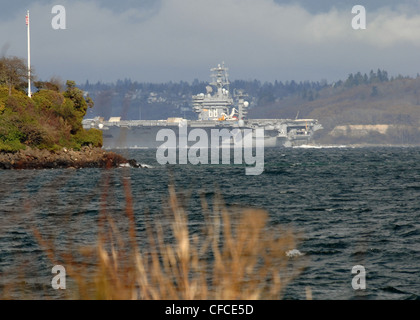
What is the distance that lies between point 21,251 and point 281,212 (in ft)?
51.5

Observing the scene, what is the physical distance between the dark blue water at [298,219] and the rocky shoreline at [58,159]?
1087cm

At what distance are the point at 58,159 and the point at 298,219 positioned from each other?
4812cm

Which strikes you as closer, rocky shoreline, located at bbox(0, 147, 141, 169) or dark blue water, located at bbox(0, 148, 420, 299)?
dark blue water, located at bbox(0, 148, 420, 299)

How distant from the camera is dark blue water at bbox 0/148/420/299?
1833 cm

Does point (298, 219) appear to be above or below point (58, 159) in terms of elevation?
below

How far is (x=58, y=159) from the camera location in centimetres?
7456

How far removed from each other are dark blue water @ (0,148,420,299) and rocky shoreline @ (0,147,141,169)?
1087cm

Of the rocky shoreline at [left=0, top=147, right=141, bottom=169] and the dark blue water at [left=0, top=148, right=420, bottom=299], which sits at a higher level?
the rocky shoreline at [left=0, top=147, right=141, bottom=169]

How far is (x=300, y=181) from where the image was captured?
6012 centimetres

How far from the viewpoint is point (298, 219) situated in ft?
104

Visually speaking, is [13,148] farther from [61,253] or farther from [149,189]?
[61,253]

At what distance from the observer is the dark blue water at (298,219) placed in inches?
722

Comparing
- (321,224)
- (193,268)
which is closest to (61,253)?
(193,268)

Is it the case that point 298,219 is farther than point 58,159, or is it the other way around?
point 58,159
